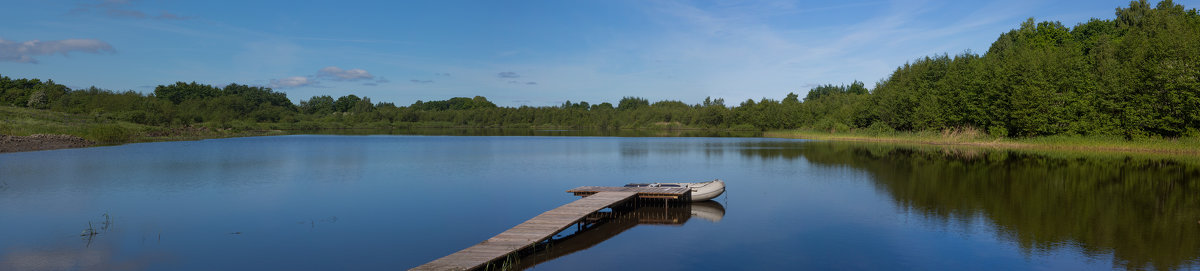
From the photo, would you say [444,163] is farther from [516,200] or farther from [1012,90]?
[1012,90]

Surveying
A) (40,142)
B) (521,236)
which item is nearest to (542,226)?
(521,236)

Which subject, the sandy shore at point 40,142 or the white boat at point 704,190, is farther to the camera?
the sandy shore at point 40,142

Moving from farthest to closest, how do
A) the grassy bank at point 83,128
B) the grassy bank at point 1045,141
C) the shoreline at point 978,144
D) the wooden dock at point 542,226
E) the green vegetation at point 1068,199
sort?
the grassy bank at point 83,128, the grassy bank at point 1045,141, the shoreline at point 978,144, the green vegetation at point 1068,199, the wooden dock at point 542,226

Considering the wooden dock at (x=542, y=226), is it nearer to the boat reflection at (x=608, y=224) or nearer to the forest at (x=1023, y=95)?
the boat reflection at (x=608, y=224)

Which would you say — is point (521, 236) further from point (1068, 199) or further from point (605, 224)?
point (1068, 199)

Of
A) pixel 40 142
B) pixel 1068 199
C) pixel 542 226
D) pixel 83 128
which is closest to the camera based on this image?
pixel 542 226

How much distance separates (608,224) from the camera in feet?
53.6

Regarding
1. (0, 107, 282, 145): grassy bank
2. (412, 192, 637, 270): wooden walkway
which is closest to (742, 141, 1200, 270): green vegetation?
(412, 192, 637, 270): wooden walkway

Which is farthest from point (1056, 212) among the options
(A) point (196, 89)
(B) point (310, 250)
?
(A) point (196, 89)

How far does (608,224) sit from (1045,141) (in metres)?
45.2

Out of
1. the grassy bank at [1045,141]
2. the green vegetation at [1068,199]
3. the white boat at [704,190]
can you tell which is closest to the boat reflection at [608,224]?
the white boat at [704,190]

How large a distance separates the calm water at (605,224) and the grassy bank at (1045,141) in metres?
9.96

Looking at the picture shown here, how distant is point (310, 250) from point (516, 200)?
8030 millimetres

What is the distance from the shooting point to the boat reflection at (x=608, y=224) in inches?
485
